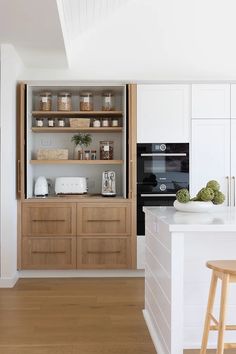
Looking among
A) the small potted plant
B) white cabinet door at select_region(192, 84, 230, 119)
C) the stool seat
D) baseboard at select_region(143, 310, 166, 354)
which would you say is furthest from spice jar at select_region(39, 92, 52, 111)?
the stool seat

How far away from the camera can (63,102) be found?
5.08 meters

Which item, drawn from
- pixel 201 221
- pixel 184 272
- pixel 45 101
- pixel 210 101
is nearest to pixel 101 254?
pixel 45 101

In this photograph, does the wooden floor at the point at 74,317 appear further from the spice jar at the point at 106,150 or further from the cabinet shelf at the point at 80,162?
the spice jar at the point at 106,150

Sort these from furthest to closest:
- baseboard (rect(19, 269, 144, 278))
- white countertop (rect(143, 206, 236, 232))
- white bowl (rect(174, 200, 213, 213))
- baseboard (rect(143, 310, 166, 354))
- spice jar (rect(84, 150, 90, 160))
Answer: spice jar (rect(84, 150, 90, 160))
baseboard (rect(19, 269, 144, 278))
white bowl (rect(174, 200, 213, 213))
baseboard (rect(143, 310, 166, 354))
white countertop (rect(143, 206, 236, 232))

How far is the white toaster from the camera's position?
5047 mm

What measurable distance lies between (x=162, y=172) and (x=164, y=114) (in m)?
0.63

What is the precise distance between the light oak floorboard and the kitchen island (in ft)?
0.93

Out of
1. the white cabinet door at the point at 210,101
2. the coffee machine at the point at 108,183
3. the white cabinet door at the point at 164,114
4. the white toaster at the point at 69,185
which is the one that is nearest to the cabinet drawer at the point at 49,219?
the white toaster at the point at 69,185

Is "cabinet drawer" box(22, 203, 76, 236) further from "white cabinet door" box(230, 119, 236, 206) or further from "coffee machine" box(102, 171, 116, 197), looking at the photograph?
"white cabinet door" box(230, 119, 236, 206)

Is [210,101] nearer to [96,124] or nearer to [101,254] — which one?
[96,124]

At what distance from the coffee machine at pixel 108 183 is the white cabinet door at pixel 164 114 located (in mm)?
522

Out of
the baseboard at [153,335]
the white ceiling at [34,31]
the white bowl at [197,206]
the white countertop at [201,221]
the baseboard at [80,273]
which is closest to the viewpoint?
the white countertop at [201,221]

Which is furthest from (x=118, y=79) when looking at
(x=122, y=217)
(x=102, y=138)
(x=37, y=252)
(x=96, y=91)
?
(x=37, y=252)

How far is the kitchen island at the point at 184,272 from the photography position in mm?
2424
